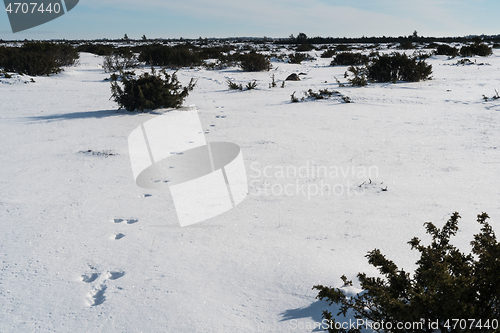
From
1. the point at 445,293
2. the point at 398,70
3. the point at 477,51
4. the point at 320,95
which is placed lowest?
the point at 445,293

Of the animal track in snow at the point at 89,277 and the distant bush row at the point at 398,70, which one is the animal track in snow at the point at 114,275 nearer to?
the animal track in snow at the point at 89,277

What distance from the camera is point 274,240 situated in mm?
2854

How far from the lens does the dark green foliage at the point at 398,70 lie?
11812mm

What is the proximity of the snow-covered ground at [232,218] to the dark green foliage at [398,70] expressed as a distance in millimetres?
4849

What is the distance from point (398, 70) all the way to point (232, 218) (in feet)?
36.4

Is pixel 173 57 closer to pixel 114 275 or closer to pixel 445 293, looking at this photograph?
pixel 114 275

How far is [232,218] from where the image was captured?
3240 millimetres

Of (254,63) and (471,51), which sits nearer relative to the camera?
(254,63)

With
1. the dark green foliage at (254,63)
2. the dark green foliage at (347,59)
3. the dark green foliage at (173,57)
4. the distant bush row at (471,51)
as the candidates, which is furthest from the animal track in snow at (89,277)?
the distant bush row at (471,51)

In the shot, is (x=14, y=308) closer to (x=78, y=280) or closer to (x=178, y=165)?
(x=78, y=280)

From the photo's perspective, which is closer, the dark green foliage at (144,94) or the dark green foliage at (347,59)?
the dark green foliage at (144,94)

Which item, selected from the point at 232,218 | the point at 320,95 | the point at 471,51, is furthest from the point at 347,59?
the point at 232,218

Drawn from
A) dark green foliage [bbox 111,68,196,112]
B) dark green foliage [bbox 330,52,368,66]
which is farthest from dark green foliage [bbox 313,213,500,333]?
dark green foliage [bbox 330,52,368,66]

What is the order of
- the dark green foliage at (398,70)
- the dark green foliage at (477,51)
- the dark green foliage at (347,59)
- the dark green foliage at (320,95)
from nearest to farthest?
1. the dark green foliage at (320,95)
2. the dark green foliage at (398,70)
3. the dark green foliage at (347,59)
4. the dark green foliage at (477,51)
